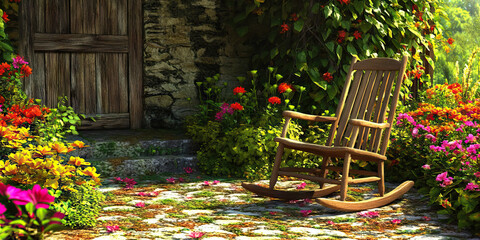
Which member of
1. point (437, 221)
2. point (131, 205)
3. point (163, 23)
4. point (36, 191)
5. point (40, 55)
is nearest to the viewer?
point (36, 191)

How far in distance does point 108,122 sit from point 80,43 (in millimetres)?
821

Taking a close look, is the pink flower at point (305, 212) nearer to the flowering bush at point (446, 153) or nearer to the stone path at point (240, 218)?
the stone path at point (240, 218)

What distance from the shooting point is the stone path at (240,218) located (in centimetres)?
290

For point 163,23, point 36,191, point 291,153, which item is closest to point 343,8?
point 291,153

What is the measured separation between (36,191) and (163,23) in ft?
13.3

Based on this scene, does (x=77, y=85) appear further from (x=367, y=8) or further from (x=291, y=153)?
(x=367, y=8)

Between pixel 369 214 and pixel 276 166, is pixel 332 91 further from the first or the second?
pixel 369 214

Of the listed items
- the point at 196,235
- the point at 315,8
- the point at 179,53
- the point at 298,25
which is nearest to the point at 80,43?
the point at 179,53

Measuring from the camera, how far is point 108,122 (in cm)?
541

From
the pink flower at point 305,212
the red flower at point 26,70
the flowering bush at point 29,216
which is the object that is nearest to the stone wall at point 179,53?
the red flower at point 26,70

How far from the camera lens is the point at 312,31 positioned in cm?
512

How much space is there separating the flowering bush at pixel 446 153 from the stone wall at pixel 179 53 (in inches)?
83.0

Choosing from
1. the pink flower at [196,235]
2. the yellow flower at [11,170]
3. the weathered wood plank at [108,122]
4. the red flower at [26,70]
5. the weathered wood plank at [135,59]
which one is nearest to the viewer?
the yellow flower at [11,170]

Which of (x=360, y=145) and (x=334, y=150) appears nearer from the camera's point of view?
(x=334, y=150)
